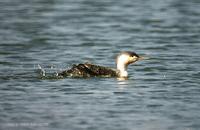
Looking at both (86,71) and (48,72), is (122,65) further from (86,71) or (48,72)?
(48,72)

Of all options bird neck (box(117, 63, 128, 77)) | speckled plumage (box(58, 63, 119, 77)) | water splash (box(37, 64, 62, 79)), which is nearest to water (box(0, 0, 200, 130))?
water splash (box(37, 64, 62, 79))

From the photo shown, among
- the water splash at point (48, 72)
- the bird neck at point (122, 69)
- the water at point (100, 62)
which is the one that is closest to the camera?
the water at point (100, 62)

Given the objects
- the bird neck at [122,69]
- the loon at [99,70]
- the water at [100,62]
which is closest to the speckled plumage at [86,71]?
→ the loon at [99,70]

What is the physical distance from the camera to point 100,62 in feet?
73.6

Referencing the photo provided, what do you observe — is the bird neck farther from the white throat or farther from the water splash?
the water splash

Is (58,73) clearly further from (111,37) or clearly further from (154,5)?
(154,5)

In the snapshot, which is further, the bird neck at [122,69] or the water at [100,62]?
the bird neck at [122,69]

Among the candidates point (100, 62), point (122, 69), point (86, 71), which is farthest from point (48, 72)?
point (100, 62)

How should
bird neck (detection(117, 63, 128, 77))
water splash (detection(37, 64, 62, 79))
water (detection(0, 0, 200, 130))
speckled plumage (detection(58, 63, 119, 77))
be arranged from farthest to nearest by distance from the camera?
bird neck (detection(117, 63, 128, 77))
water splash (detection(37, 64, 62, 79))
speckled plumage (detection(58, 63, 119, 77))
water (detection(0, 0, 200, 130))

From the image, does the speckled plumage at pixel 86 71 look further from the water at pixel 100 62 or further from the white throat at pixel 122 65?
the white throat at pixel 122 65

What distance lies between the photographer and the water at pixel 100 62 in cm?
1527

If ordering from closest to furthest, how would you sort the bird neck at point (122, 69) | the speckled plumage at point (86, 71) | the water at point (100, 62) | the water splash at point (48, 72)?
1. the water at point (100, 62)
2. the speckled plumage at point (86, 71)
3. the water splash at point (48, 72)
4. the bird neck at point (122, 69)

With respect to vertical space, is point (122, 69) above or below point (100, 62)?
below

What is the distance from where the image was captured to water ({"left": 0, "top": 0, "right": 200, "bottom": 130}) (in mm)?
15266
